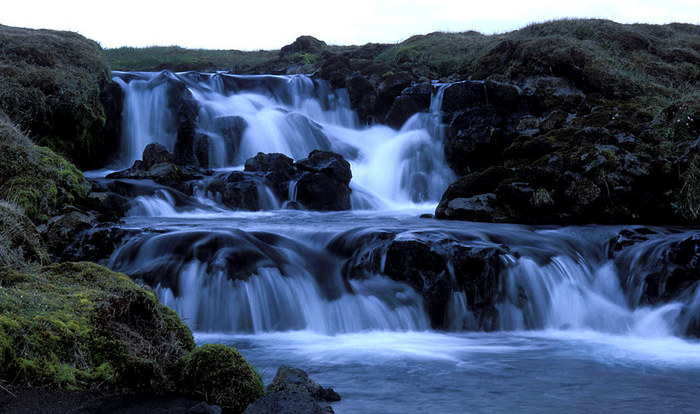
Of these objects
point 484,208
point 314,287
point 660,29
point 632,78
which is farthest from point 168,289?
point 660,29

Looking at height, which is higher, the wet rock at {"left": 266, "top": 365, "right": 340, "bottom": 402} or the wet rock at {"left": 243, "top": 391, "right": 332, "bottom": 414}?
the wet rock at {"left": 243, "top": 391, "right": 332, "bottom": 414}

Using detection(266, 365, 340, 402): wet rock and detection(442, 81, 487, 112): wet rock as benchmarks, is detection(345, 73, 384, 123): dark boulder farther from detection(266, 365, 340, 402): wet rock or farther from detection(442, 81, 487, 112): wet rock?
detection(266, 365, 340, 402): wet rock

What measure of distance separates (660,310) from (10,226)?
933cm

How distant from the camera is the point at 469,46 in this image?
105 feet

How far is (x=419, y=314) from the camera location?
927 centimetres

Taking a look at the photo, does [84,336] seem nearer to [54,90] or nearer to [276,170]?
[276,170]

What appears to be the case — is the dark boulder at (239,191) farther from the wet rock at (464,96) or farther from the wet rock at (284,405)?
the wet rock at (284,405)

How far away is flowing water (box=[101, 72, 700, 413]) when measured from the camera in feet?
19.9

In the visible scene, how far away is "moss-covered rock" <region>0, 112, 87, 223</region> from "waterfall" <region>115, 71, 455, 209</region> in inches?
Answer: 349

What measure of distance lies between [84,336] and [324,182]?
43.0 feet

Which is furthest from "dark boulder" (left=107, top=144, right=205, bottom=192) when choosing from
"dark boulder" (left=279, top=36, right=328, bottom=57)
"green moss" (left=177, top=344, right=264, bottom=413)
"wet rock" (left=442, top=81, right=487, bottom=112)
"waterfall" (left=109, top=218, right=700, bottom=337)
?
"dark boulder" (left=279, top=36, right=328, bottom=57)

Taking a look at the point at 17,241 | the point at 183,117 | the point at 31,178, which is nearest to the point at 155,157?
the point at 183,117

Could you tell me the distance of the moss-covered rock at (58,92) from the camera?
15883 mm

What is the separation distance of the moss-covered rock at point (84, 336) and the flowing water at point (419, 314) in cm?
194
